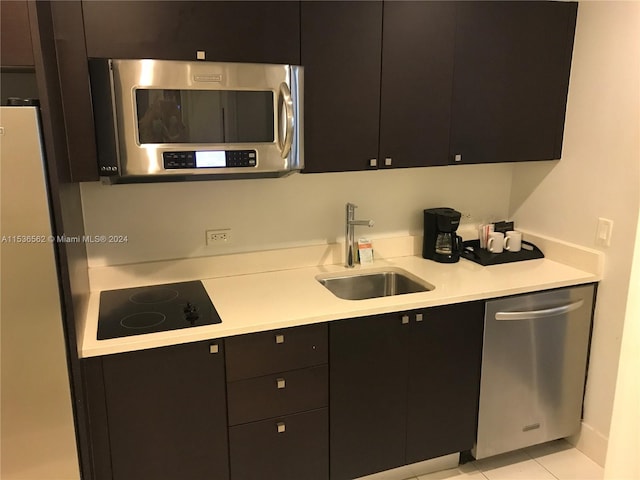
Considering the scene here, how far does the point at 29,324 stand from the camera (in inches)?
64.5

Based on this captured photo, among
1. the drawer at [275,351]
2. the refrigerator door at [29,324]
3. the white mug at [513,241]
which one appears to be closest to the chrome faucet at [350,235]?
the drawer at [275,351]

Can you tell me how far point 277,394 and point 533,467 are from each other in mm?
Answer: 1359

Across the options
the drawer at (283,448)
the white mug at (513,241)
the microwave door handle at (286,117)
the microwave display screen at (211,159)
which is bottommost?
the drawer at (283,448)

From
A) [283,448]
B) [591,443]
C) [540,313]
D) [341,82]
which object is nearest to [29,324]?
[283,448]

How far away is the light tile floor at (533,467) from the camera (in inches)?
100

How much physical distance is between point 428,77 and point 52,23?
145cm

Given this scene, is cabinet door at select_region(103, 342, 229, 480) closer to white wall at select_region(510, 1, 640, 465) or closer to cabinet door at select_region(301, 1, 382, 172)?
cabinet door at select_region(301, 1, 382, 172)

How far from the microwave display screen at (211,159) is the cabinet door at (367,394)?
0.74 meters

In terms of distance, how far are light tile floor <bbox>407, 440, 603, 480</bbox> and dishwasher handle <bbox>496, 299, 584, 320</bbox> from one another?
0.74 metres

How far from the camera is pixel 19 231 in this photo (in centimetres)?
158

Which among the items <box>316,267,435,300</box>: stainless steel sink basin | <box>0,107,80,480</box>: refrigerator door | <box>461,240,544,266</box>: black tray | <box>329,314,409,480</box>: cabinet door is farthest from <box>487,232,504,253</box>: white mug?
<box>0,107,80,480</box>: refrigerator door

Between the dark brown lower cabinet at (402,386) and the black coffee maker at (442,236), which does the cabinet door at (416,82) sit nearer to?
the black coffee maker at (442,236)

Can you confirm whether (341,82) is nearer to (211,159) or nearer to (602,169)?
(211,159)

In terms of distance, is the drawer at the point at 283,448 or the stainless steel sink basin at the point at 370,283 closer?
the drawer at the point at 283,448
